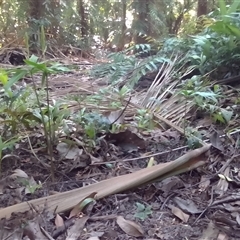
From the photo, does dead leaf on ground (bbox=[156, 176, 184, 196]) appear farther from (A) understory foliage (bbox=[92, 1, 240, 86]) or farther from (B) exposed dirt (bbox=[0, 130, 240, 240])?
(A) understory foliage (bbox=[92, 1, 240, 86])

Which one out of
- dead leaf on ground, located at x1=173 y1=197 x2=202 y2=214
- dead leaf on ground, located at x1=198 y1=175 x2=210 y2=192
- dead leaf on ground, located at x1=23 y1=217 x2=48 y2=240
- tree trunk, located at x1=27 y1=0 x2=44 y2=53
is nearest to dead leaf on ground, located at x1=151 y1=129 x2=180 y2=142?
dead leaf on ground, located at x1=198 y1=175 x2=210 y2=192

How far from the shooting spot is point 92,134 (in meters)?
1.47

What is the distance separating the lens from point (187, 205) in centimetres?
117

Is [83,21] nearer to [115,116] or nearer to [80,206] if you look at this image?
[115,116]

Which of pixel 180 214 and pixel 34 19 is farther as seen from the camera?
pixel 34 19

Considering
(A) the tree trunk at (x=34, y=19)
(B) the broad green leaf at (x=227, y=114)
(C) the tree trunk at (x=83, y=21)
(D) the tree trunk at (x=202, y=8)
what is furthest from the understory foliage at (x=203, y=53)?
(C) the tree trunk at (x=83, y=21)

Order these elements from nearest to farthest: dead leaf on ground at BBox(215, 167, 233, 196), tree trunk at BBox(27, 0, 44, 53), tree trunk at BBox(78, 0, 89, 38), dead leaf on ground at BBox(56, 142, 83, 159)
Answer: dead leaf on ground at BBox(215, 167, 233, 196), dead leaf on ground at BBox(56, 142, 83, 159), tree trunk at BBox(27, 0, 44, 53), tree trunk at BBox(78, 0, 89, 38)

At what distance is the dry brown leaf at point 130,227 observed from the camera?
104 centimetres

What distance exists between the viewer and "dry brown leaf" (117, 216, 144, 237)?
3.41 feet

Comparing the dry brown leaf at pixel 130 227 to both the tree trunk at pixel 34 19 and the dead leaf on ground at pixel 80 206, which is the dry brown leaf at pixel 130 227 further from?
the tree trunk at pixel 34 19

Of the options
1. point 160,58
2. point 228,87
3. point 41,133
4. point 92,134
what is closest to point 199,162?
point 92,134

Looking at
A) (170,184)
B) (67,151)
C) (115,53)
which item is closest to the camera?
(170,184)

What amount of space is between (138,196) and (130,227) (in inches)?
6.5

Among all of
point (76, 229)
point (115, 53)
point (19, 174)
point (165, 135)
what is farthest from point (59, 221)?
point (115, 53)
